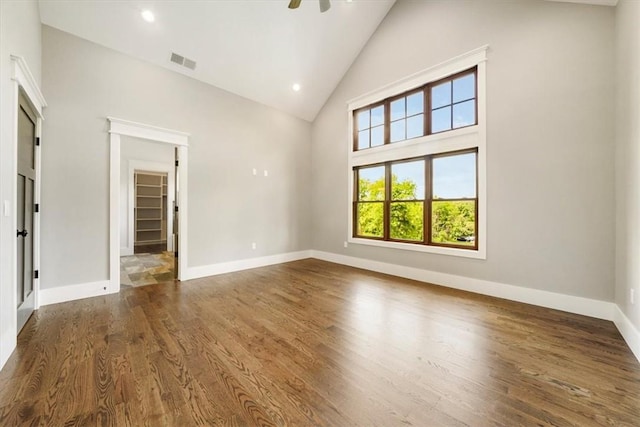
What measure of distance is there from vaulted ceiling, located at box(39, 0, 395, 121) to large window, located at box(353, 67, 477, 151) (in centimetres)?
126

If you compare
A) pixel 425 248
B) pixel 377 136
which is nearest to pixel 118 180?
pixel 377 136

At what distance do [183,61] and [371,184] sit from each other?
3823mm

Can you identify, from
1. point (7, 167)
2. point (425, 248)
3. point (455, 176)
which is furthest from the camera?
point (425, 248)

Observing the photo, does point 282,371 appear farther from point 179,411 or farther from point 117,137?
point 117,137

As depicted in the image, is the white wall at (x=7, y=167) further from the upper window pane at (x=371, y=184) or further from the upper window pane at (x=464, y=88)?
the upper window pane at (x=464, y=88)

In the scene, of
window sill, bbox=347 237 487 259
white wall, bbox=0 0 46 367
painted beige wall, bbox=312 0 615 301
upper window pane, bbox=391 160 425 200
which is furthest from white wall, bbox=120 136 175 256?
painted beige wall, bbox=312 0 615 301

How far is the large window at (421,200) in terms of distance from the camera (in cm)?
374

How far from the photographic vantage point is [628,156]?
228 cm

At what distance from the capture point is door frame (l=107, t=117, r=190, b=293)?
3.51 m

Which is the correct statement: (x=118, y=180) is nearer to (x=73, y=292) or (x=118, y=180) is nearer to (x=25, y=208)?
(x=25, y=208)

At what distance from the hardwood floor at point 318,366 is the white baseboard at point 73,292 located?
149 millimetres

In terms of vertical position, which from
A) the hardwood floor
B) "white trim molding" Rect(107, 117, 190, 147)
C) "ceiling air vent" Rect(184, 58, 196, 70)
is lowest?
the hardwood floor

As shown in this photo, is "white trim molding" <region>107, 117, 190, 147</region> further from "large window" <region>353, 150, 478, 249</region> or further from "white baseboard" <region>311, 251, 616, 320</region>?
"white baseboard" <region>311, 251, 616, 320</region>

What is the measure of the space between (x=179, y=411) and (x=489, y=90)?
182 inches
